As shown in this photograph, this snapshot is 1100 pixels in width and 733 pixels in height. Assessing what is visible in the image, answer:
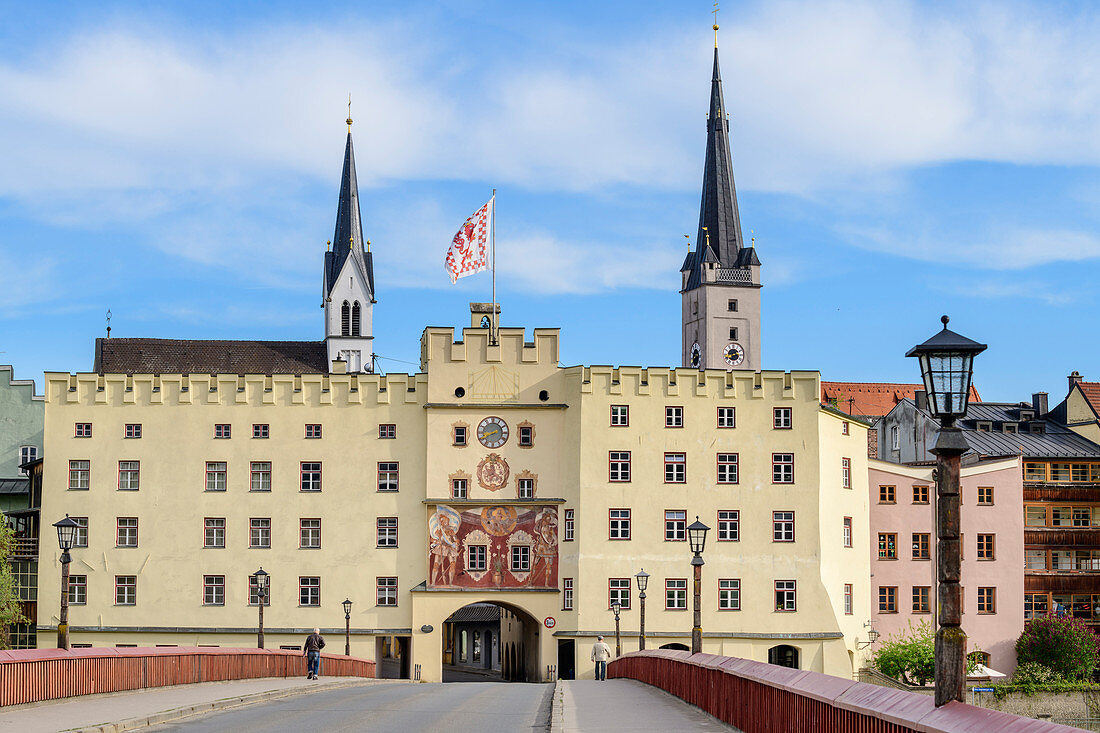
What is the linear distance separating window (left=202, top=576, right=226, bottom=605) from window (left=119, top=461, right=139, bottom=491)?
606cm

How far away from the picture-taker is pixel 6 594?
66.8m

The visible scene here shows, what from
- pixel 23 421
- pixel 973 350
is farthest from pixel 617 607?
pixel 973 350

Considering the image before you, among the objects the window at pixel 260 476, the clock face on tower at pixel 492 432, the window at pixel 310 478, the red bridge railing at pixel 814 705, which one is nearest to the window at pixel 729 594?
the clock face on tower at pixel 492 432

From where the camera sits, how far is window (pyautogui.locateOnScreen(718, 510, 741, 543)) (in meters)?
71.1

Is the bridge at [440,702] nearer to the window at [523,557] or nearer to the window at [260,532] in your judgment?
the window at [523,557]

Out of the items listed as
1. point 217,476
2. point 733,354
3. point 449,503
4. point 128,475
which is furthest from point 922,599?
point 733,354

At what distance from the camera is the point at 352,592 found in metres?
70.8

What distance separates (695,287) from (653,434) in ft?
231

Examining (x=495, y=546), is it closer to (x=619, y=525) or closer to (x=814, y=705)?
(x=619, y=525)

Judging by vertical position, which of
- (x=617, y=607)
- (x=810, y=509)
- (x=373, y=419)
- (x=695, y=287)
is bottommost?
(x=617, y=607)

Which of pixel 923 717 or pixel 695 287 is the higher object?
pixel 695 287

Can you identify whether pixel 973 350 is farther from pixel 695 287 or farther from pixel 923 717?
pixel 695 287

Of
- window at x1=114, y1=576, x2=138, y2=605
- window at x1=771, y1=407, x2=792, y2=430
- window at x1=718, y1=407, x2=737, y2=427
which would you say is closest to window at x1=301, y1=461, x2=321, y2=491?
window at x1=114, y1=576, x2=138, y2=605

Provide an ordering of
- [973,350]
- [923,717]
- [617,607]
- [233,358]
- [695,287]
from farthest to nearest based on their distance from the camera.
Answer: [695,287] → [233,358] → [617,607] → [973,350] → [923,717]
